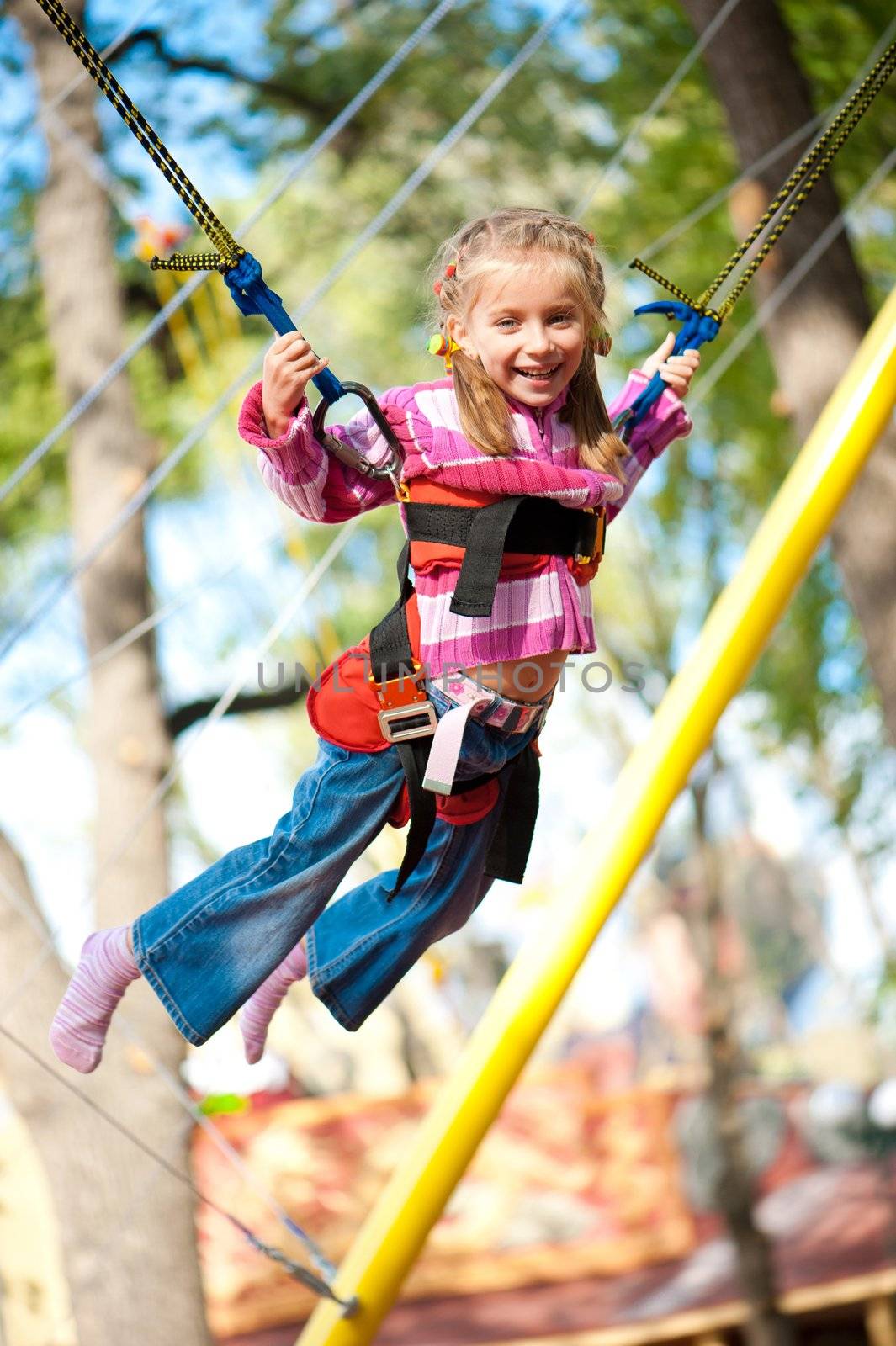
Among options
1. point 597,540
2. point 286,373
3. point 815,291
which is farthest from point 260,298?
point 815,291

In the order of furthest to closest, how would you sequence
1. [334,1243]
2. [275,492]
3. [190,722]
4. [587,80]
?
[334,1243]
[587,80]
[190,722]
[275,492]

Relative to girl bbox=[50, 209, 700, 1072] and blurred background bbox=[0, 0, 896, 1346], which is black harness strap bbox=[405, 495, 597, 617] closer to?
girl bbox=[50, 209, 700, 1072]

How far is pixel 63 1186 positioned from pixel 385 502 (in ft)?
9.83

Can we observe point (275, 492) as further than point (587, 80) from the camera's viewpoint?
No

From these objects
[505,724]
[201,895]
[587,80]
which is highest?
[587,80]

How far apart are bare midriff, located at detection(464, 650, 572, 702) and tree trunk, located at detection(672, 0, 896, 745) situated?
93.6 inches

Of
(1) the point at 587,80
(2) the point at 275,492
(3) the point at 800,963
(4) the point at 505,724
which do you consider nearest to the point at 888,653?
(4) the point at 505,724

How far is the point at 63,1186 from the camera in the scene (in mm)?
4023

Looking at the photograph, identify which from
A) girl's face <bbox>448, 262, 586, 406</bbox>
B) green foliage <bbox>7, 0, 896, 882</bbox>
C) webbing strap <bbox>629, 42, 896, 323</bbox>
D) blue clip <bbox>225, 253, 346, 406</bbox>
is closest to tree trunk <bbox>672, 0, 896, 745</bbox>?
green foliage <bbox>7, 0, 896, 882</bbox>

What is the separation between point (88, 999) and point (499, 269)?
1063 millimetres

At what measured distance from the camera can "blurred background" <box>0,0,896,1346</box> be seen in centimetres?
407

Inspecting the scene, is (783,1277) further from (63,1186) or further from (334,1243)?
(63,1186)

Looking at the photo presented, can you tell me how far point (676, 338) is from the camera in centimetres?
196

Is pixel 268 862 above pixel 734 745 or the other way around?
the other way around
